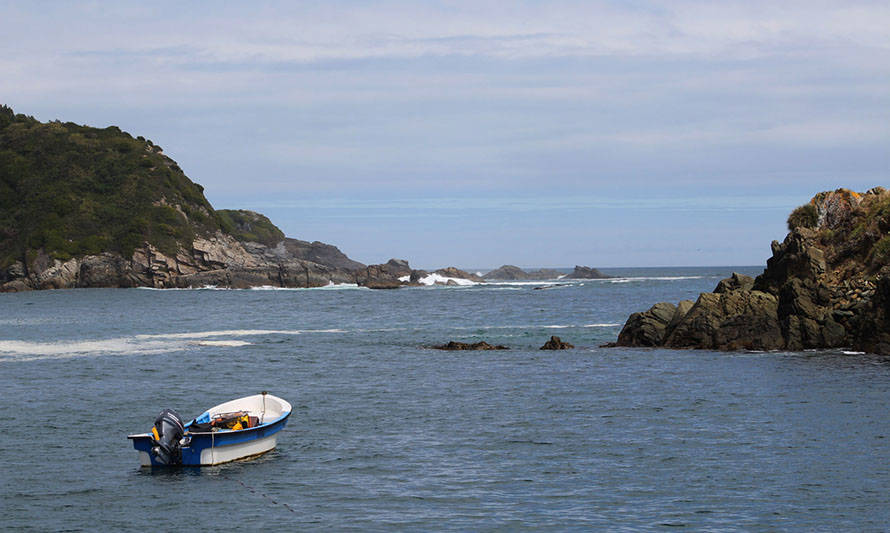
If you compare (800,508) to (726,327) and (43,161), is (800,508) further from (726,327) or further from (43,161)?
(43,161)

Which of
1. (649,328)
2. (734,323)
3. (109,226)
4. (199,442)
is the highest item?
(109,226)

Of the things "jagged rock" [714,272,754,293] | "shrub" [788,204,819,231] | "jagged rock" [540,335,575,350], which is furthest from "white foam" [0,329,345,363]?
"shrub" [788,204,819,231]

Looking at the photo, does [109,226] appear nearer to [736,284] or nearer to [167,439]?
[736,284]

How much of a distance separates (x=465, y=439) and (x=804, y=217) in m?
38.2

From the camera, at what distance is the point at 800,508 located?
69.0ft

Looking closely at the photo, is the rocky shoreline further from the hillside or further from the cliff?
the hillside

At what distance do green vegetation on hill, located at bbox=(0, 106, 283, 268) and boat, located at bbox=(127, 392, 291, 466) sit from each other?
14163 cm

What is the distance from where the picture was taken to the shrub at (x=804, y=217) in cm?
5838

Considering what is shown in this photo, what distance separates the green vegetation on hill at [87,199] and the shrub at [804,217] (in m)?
126

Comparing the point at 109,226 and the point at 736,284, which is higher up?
the point at 109,226

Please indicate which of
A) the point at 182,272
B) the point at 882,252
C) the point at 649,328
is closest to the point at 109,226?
the point at 182,272

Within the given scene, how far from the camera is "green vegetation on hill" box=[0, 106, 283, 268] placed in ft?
529

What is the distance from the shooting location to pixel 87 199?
176 metres

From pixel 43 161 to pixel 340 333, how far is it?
450 ft
